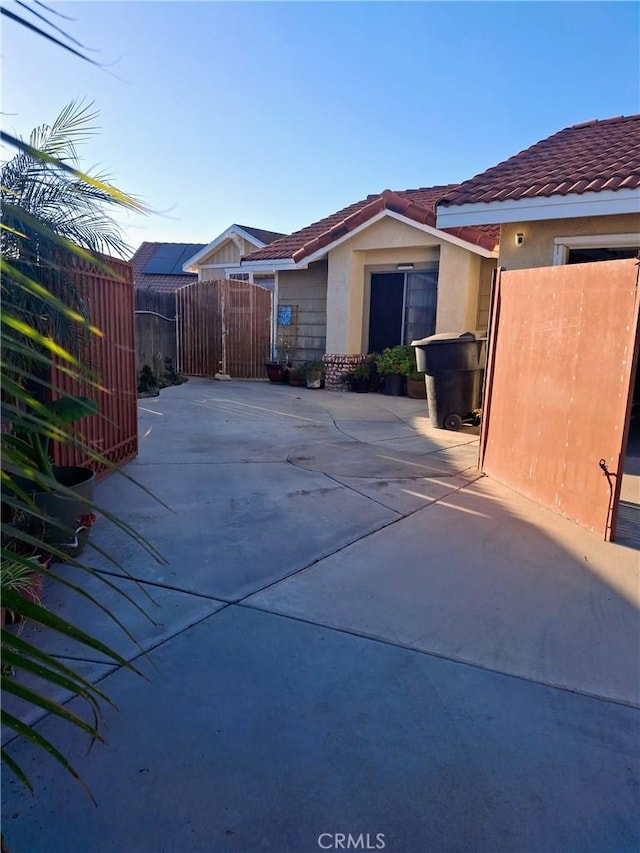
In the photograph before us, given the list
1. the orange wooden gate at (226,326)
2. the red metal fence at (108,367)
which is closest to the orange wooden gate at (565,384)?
the red metal fence at (108,367)

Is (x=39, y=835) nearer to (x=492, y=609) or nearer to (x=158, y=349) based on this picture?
(x=492, y=609)

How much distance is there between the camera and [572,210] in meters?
6.96

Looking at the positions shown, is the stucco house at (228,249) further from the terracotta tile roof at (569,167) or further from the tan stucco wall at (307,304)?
the terracotta tile roof at (569,167)

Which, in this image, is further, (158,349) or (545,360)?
(158,349)

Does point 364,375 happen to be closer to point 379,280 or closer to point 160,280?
point 379,280

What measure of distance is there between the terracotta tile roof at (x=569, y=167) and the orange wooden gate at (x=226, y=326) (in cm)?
789

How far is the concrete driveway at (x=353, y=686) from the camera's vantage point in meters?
2.00

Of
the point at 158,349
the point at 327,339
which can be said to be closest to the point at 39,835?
the point at 327,339

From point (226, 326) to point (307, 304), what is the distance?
7.54 feet

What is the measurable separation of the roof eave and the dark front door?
4727 millimetres

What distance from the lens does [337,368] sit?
531 inches

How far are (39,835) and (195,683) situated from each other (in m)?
0.85

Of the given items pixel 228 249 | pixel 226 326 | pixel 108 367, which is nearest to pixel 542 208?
pixel 108 367

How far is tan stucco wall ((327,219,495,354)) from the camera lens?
1167 cm
